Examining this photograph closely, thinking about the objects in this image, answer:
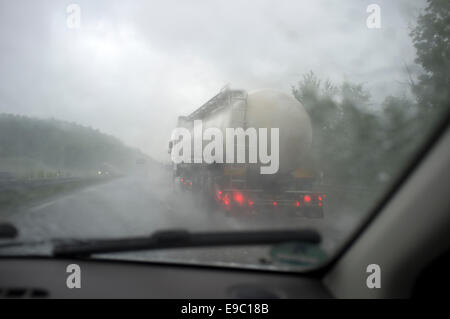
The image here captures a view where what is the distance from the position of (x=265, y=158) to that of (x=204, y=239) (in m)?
4.44

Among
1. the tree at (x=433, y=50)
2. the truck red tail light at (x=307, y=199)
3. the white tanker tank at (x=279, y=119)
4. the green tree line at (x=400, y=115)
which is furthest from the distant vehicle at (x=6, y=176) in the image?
the tree at (x=433, y=50)

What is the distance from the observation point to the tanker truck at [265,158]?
645 cm

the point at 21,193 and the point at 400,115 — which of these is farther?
the point at 21,193

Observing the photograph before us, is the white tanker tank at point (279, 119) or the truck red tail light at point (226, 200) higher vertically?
the white tanker tank at point (279, 119)

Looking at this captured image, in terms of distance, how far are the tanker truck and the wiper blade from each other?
3766 millimetres

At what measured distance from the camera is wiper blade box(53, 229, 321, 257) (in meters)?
2.49

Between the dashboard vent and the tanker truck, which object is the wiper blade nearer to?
the dashboard vent

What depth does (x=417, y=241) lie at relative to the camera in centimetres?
193

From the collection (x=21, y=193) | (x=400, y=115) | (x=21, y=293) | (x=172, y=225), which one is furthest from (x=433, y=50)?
(x=21, y=193)

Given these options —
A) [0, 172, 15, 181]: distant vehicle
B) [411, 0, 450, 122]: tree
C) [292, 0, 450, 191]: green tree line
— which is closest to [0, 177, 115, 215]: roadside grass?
[0, 172, 15, 181]: distant vehicle

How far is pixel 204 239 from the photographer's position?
258 centimetres

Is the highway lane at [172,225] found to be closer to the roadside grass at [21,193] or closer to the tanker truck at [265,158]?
the tanker truck at [265,158]

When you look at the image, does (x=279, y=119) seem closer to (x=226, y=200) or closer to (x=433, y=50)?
(x=226, y=200)

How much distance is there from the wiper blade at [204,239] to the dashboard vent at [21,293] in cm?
51
